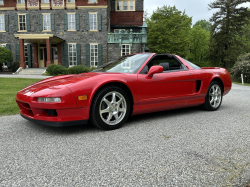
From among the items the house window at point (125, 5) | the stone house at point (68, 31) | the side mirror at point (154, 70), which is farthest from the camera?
the house window at point (125, 5)

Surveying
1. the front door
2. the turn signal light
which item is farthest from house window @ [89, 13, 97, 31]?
the turn signal light

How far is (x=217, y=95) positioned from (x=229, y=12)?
108 ft

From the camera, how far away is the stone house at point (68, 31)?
22359 mm

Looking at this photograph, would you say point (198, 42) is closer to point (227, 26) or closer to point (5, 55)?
point (227, 26)

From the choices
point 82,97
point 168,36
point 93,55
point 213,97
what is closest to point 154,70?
point 82,97

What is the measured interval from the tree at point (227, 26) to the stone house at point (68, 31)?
17.1m

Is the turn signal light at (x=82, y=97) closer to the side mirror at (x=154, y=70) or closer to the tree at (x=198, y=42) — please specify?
the side mirror at (x=154, y=70)

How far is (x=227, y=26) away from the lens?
3250 cm

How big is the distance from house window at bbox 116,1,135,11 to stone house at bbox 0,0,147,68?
3.39 m

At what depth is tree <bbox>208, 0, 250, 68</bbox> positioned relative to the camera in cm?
3203

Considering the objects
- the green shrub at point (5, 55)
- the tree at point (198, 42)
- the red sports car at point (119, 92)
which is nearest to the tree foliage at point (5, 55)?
the green shrub at point (5, 55)

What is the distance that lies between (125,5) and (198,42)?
76.8 feet

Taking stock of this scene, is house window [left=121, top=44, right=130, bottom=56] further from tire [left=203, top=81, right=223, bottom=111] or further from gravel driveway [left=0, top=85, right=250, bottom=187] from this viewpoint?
gravel driveway [left=0, top=85, right=250, bottom=187]

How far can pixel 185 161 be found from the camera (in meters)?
2.17
